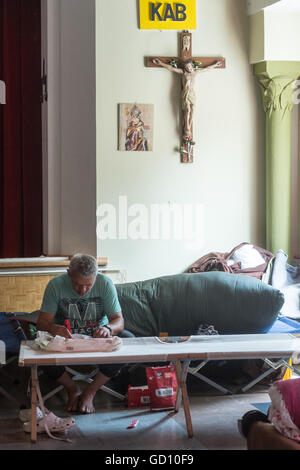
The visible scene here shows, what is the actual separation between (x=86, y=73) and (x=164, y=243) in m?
1.72

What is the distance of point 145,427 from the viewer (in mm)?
4117

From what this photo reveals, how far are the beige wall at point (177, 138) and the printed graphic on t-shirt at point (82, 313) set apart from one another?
2.13 m

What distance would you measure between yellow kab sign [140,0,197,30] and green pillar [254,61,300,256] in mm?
782

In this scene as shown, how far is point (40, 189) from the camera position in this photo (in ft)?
25.5

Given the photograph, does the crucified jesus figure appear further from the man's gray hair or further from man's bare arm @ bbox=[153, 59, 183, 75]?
the man's gray hair

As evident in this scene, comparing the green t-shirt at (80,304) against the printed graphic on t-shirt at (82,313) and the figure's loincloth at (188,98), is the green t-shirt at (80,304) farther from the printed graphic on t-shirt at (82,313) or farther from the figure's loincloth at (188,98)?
the figure's loincloth at (188,98)

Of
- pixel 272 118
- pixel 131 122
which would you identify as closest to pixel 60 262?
pixel 131 122

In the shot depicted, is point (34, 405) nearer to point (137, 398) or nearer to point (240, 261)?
point (137, 398)

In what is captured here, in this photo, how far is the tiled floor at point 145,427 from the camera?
381 centimetres

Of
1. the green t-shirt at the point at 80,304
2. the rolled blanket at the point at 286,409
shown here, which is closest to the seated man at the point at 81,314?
the green t-shirt at the point at 80,304

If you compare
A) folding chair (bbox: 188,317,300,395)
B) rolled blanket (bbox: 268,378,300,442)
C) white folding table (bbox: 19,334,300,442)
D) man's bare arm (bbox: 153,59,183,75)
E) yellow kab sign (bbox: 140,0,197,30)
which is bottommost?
folding chair (bbox: 188,317,300,395)

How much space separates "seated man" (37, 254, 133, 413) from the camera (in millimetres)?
4391

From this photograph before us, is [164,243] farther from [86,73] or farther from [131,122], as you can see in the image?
[86,73]

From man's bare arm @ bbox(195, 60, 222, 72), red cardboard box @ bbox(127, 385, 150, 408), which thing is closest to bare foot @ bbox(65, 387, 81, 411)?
red cardboard box @ bbox(127, 385, 150, 408)
